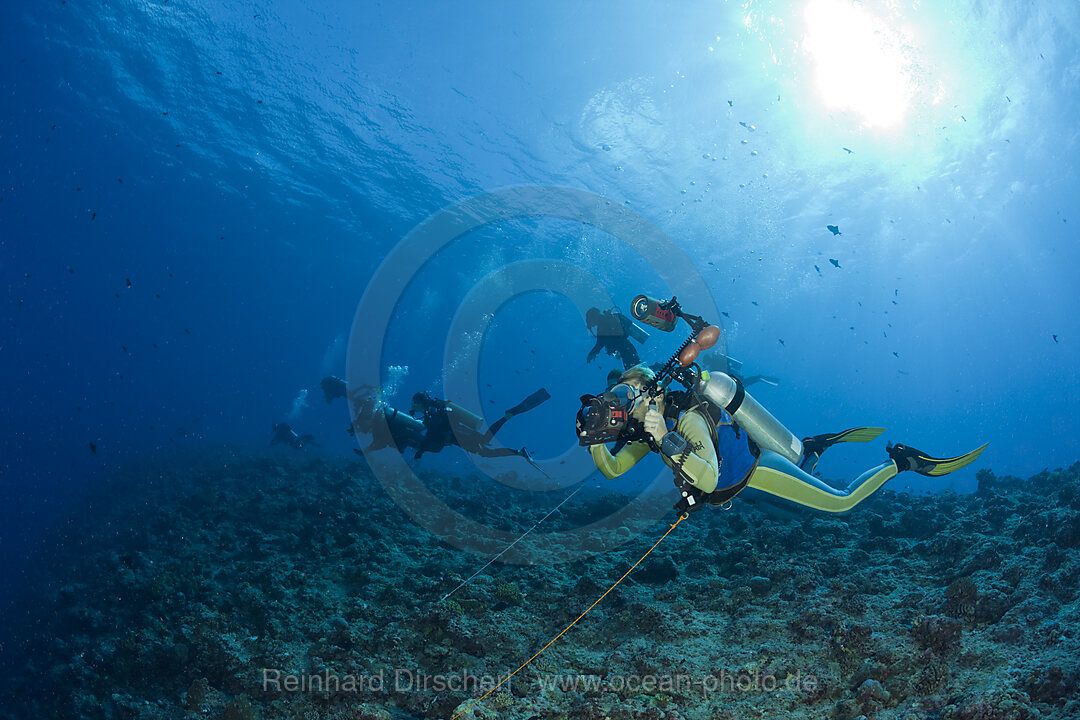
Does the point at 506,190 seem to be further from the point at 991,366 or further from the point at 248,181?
the point at 991,366

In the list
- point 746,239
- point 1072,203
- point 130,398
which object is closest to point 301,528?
point 746,239

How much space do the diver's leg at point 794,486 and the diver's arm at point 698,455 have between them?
1294 mm

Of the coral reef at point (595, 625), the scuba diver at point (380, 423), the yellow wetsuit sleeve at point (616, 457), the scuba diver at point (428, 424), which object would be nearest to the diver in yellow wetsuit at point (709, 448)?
the yellow wetsuit sleeve at point (616, 457)

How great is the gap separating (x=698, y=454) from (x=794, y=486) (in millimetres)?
1928

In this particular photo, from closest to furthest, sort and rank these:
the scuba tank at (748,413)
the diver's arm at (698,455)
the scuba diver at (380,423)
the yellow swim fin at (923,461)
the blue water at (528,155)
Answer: the diver's arm at (698,455)
the scuba tank at (748,413)
the yellow swim fin at (923,461)
the scuba diver at (380,423)
the blue water at (528,155)

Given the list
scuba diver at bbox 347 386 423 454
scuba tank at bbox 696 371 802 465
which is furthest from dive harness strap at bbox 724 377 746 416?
scuba diver at bbox 347 386 423 454

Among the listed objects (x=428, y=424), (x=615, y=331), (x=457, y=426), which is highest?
(x=615, y=331)

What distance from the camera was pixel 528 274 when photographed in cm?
4753

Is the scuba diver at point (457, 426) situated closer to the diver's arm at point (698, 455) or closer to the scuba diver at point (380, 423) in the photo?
the scuba diver at point (380, 423)

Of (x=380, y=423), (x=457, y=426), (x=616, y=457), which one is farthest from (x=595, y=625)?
(x=380, y=423)

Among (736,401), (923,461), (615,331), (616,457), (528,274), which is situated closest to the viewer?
(736,401)

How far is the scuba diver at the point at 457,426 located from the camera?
9641 mm

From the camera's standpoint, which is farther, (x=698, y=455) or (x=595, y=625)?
(x=595, y=625)

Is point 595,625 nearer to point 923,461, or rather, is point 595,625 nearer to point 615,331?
point 923,461
